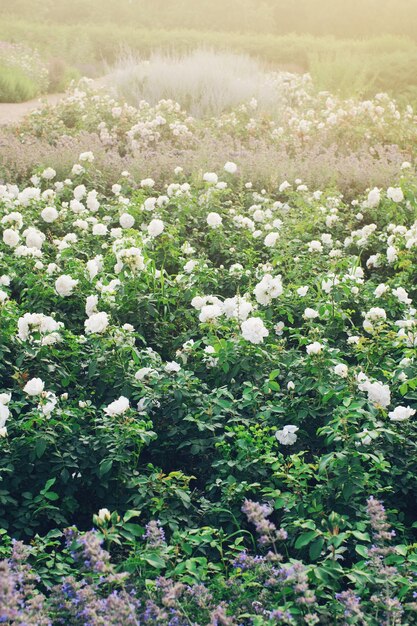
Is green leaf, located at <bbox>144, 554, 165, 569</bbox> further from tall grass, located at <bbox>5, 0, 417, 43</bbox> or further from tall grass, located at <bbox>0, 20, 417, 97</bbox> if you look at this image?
tall grass, located at <bbox>5, 0, 417, 43</bbox>

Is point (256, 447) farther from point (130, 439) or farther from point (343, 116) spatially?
point (343, 116)

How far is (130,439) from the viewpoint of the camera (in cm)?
254

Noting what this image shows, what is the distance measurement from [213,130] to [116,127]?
1.18 m

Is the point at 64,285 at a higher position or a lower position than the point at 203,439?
higher

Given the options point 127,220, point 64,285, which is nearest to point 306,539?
point 64,285

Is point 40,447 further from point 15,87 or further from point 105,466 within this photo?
point 15,87

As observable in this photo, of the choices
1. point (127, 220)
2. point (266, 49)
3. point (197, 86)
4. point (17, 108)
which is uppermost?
point (127, 220)

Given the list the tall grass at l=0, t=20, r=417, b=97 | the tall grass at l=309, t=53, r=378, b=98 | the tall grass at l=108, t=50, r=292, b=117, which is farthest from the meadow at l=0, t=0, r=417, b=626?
the tall grass at l=0, t=20, r=417, b=97

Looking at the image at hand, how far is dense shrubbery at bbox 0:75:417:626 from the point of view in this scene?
1.92 metres

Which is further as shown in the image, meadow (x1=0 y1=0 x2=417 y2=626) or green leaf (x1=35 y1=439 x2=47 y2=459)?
green leaf (x1=35 y1=439 x2=47 y2=459)

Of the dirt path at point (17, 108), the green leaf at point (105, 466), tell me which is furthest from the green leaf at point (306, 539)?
the dirt path at point (17, 108)

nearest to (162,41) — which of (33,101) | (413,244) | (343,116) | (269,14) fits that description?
(269,14)

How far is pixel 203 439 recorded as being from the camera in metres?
2.77

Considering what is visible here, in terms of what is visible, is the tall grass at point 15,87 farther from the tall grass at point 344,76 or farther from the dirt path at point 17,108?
the tall grass at point 344,76
